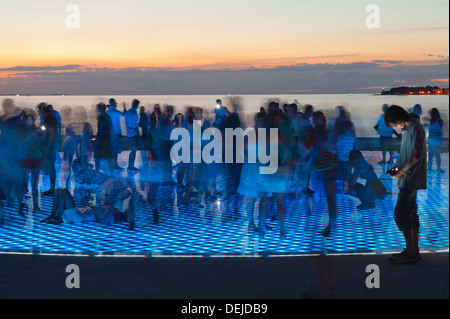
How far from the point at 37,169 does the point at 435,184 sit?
8.85 m

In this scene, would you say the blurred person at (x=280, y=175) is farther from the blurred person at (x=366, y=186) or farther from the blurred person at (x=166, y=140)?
the blurred person at (x=166, y=140)

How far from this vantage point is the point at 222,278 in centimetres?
714

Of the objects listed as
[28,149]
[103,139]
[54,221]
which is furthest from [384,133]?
[54,221]

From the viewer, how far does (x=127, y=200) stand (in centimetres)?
1063

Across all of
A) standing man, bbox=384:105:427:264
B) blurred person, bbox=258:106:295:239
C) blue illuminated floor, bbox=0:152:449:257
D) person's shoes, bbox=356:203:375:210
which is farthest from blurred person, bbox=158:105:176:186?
standing man, bbox=384:105:427:264

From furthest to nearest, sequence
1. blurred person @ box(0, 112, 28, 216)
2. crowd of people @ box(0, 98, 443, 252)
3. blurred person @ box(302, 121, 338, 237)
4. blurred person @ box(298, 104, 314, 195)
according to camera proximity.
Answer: blurred person @ box(298, 104, 314, 195)
blurred person @ box(0, 112, 28, 216)
blurred person @ box(302, 121, 338, 237)
crowd of people @ box(0, 98, 443, 252)

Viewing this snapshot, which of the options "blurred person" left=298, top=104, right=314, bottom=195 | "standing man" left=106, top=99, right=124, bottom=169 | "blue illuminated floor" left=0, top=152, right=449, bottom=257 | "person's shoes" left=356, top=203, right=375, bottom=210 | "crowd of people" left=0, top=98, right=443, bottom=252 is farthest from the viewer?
"standing man" left=106, top=99, right=124, bottom=169

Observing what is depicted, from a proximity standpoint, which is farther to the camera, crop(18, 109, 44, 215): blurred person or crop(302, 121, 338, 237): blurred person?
crop(18, 109, 44, 215): blurred person

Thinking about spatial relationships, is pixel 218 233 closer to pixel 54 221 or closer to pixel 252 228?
pixel 252 228

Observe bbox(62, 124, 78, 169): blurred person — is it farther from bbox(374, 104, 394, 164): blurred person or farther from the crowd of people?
bbox(374, 104, 394, 164): blurred person

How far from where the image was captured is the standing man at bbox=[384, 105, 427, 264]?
306 inches

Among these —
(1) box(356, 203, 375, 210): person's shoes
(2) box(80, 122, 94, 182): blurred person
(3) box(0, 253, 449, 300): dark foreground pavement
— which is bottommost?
(1) box(356, 203, 375, 210): person's shoes

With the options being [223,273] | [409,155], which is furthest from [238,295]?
[409,155]

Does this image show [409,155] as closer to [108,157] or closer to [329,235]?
[329,235]
